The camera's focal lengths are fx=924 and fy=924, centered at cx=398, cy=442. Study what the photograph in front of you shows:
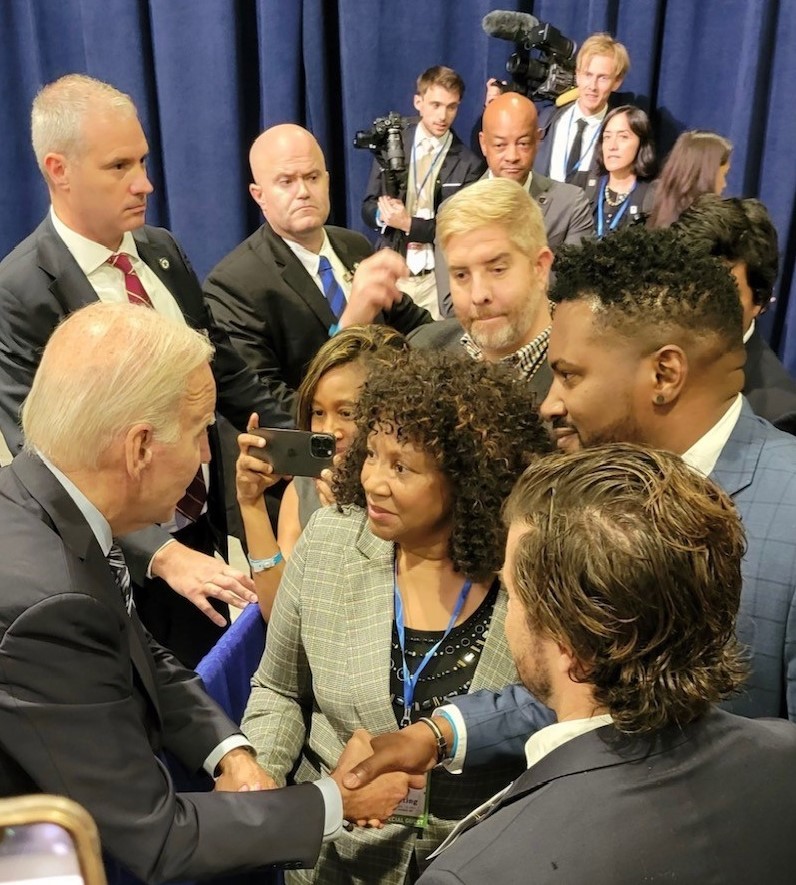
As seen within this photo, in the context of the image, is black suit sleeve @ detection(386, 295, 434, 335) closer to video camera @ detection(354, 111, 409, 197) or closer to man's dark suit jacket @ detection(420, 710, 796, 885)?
video camera @ detection(354, 111, 409, 197)

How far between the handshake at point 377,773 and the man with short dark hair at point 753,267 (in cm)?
124

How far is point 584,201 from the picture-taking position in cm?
392

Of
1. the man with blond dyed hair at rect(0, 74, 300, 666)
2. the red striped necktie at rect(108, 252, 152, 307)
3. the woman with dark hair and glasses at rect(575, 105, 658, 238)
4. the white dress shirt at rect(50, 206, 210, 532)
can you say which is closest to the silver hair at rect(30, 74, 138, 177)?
the man with blond dyed hair at rect(0, 74, 300, 666)

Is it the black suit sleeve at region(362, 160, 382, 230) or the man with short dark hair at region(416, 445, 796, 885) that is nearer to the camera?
the man with short dark hair at region(416, 445, 796, 885)

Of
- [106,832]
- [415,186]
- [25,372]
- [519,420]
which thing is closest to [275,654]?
[106,832]

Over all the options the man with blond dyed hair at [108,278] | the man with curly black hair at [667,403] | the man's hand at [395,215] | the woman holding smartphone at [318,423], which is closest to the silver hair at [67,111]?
the man with blond dyed hair at [108,278]

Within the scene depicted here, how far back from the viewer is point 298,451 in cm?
192

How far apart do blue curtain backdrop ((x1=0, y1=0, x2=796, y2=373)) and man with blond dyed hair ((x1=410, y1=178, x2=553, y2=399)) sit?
9.46ft

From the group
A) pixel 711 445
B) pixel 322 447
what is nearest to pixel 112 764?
pixel 322 447

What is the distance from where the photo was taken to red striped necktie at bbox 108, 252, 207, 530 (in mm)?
2354

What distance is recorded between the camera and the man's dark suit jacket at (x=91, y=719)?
1.13 meters

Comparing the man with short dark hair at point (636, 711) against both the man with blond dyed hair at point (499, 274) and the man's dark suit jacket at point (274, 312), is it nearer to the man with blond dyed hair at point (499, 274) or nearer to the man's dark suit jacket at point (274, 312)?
the man with blond dyed hair at point (499, 274)

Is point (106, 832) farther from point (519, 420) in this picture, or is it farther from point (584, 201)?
point (584, 201)

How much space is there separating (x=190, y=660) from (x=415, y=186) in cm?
285
